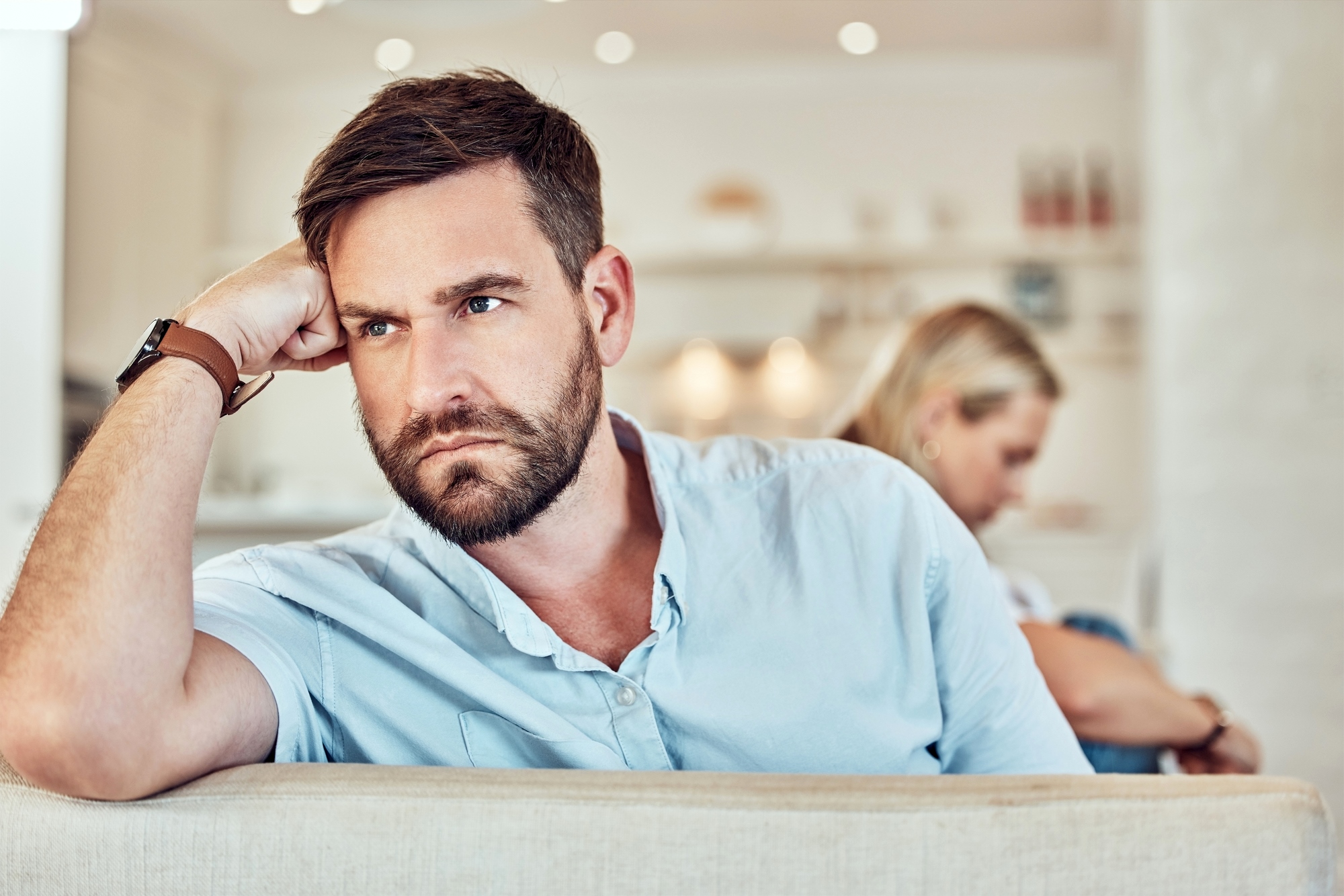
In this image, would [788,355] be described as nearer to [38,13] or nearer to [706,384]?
[706,384]

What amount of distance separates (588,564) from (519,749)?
0.20 m

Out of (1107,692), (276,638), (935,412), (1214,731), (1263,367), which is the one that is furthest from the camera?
(1263,367)

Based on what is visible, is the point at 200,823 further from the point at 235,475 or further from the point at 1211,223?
the point at 235,475

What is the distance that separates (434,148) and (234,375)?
25 cm

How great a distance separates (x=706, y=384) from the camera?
508cm

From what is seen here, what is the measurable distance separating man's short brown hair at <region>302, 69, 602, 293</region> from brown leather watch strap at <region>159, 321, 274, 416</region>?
14 cm

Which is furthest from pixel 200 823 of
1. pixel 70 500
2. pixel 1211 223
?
pixel 1211 223

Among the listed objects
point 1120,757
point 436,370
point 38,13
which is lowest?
point 1120,757

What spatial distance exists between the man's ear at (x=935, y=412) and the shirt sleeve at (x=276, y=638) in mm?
1199

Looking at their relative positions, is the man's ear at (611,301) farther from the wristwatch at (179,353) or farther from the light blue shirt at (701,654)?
the wristwatch at (179,353)

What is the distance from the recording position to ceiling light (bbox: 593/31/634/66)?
4.70 meters

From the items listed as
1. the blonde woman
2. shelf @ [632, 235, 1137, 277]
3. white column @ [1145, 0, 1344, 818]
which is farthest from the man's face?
shelf @ [632, 235, 1137, 277]

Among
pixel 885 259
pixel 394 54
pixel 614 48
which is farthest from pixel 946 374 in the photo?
pixel 394 54

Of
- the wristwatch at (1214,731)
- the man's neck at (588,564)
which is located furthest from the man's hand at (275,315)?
the wristwatch at (1214,731)
